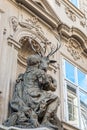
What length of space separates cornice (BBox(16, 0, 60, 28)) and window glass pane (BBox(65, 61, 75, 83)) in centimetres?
97

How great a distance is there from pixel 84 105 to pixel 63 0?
9.49 feet

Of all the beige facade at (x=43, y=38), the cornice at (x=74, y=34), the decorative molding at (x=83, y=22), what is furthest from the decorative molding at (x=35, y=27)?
the decorative molding at (x=83, y=22)

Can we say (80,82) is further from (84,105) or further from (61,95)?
(61,95)

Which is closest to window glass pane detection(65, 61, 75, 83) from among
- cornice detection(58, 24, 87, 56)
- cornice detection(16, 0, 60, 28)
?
cornice detection(58, 24, 87, 56)

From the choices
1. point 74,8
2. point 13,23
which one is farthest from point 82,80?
point 13,23

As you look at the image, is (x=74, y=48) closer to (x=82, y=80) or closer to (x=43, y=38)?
(x=82, y=80)

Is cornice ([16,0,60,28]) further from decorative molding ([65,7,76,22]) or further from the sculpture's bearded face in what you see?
the sculpture's bearded face

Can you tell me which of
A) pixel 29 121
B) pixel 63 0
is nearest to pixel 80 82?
pixel 63 0

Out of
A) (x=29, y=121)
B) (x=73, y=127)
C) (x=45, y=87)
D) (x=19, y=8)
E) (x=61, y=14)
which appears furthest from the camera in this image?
(x=61, y=14)

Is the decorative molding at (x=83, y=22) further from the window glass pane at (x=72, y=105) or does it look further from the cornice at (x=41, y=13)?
the window glass pane at (x=72, y=105)

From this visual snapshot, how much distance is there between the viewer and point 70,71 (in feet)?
27.4

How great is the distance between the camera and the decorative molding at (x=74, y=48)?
28.7 feet

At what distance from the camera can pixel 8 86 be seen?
6234 mm

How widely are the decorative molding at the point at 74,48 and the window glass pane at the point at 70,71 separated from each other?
0.34m
